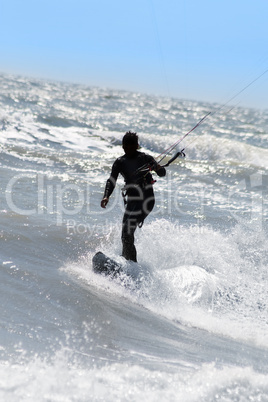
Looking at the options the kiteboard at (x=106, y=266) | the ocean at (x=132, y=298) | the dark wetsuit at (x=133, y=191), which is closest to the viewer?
the ocean at (x=132, y=298)

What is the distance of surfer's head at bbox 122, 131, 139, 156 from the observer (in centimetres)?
572

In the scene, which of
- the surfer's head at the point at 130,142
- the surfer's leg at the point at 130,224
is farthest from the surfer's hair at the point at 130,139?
the surfer's leg at the point at 130,224

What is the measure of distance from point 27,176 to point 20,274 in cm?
636

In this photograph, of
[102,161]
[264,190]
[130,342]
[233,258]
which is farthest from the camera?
[102,161]

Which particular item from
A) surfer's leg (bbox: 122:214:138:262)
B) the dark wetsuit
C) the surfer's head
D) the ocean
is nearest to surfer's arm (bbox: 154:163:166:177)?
the dark wetsuit

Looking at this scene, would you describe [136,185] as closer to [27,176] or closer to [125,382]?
[125,382]

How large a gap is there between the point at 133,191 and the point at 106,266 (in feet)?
3.27

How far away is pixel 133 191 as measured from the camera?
5.88m

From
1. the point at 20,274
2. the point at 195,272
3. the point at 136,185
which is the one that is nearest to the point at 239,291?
the point at 195,272

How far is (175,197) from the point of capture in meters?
11.1

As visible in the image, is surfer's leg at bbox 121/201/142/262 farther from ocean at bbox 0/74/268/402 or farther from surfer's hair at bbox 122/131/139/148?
surfer's hair at bbox 122/131/139/148

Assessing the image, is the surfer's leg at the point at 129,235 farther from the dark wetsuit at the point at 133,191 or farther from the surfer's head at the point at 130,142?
the surfer's head at the point at 130,142

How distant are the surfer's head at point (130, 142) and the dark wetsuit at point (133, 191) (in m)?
0.07

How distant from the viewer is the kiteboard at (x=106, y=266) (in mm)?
5633
